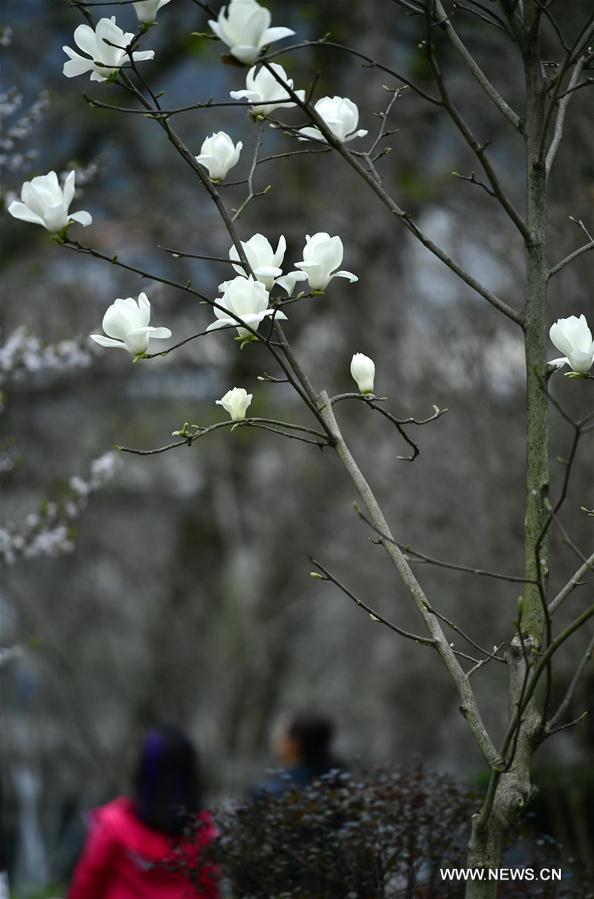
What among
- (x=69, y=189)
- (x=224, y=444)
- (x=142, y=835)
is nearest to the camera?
(x=69, y=189)

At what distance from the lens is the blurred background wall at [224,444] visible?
679cm

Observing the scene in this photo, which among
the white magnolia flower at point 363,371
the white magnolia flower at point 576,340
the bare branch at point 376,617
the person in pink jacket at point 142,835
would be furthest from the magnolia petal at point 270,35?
the person in pink jacket at point 142,835

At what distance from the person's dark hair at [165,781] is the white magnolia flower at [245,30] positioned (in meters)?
2.72

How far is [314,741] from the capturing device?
190 inches

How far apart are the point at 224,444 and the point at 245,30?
350 inches

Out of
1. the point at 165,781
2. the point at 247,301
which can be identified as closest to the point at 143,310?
the point at 247,301

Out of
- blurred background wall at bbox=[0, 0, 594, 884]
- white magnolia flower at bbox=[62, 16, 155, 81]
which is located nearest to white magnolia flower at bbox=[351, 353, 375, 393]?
white magnolia flower at bbox=[62, 16, 155, 81]

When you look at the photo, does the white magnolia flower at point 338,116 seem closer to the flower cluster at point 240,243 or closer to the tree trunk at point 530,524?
the flower cluster at point 240,243

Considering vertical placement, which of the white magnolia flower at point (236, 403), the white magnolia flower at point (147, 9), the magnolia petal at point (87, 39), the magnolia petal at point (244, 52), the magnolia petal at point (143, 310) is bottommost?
the white magnolia flower at point (236, 403)

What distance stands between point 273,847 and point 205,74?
9.71 m

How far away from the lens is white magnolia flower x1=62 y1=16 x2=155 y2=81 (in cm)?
203

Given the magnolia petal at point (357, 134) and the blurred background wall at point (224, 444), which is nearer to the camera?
the magnolia petal at point (357, 134)

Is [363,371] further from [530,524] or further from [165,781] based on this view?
[165,781]

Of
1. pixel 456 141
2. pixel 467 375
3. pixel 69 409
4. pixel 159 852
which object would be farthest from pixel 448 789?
pixel 69 409
